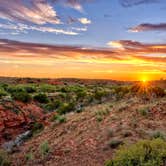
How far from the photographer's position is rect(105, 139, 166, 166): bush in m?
10.7

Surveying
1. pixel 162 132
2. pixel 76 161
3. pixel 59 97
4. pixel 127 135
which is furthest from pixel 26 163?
pixel 59 97

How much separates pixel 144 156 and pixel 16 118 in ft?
74.2

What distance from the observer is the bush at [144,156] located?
1067cm

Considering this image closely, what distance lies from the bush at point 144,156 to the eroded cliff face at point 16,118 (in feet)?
54.6

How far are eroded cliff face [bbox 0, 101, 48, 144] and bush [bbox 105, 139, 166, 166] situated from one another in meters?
16.6

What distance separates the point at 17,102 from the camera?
36.8 m

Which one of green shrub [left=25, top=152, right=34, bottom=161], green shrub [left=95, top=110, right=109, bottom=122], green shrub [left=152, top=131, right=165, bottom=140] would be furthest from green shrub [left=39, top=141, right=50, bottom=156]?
green shrub [left=152, top=131, right=165, bottom=140]

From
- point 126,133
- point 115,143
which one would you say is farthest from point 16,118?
point 115,143

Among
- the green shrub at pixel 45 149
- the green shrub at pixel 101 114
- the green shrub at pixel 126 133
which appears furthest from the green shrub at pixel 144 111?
the green shrub at pixel 45 149

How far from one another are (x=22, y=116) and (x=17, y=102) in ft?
12.5

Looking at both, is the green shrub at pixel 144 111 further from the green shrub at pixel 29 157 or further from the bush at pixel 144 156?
the bush at pixel 144 156

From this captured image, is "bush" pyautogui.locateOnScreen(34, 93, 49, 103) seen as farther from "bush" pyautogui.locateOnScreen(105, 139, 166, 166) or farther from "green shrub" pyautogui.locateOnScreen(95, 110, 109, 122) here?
"bush" pyautogui.locateOnScreen(105, 139, 166, 166)

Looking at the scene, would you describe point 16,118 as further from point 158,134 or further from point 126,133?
point 158,134

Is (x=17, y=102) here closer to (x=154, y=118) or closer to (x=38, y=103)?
(x=38, y=103)
